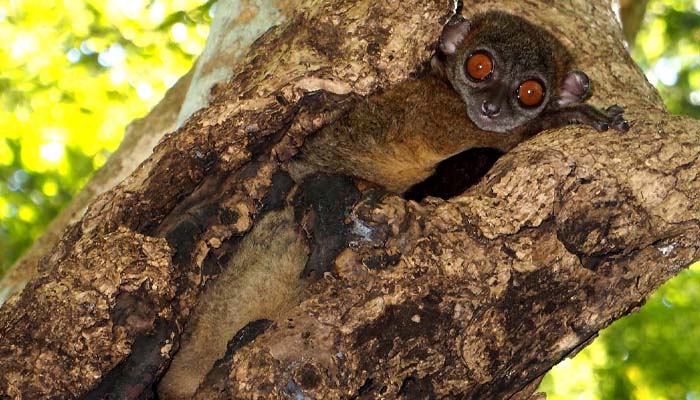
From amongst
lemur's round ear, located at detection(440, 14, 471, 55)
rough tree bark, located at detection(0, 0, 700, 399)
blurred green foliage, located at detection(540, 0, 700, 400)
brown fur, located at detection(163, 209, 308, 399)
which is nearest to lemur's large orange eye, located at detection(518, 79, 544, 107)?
lemur's round ear, located at detection(440, 14, 471, 55)

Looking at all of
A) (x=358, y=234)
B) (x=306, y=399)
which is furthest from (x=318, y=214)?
(x=306, y=399)

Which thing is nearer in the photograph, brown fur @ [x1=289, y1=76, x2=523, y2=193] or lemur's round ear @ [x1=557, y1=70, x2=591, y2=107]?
brown fur @ [x1=289, y1=76, x2=523, y2=193]

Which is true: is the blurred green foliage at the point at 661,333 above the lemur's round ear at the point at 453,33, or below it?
below

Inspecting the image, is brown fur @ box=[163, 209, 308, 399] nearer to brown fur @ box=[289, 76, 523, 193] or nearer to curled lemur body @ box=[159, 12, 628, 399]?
curled lemur body @ box=[159, 12, 628, 399]

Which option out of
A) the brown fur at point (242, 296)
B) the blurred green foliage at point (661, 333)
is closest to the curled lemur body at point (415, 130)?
the brown fur at point (242, 296)

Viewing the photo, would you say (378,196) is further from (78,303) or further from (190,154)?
(78,303)

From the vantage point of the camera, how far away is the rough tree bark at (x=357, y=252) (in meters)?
2.29

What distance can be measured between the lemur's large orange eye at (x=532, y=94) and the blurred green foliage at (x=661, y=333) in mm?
3475

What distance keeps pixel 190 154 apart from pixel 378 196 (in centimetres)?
69

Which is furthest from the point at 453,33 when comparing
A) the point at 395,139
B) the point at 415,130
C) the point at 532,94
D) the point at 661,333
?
the point at 661,333

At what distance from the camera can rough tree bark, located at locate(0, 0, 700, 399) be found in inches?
90.0

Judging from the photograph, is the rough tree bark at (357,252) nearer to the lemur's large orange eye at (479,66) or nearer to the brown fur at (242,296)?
the brown fur at (242,296)

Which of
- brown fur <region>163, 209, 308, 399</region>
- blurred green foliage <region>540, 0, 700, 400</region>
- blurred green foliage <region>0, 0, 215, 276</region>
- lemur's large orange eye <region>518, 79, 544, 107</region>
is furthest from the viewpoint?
blurred green foliage <region>0, 0, 215, 276</region>

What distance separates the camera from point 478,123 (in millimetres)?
3557
